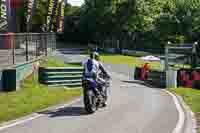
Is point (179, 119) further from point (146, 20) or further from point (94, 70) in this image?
point (146, 20)

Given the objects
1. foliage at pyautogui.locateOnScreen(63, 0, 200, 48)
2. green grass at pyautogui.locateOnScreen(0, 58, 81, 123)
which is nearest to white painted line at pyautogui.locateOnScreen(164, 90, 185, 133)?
green grass at pyautogui.locateOnScreen(0, 58, 81, 123)

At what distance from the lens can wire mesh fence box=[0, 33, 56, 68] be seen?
21.6 m

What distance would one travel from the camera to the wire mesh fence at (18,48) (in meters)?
21.6

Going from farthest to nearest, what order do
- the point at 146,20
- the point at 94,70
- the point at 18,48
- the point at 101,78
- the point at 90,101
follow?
the point at 146,20, the point at 18,48, the point at 101,78, the point at 94,70, the point at 90,101

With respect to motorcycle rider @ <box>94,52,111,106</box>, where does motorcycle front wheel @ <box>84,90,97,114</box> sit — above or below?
below

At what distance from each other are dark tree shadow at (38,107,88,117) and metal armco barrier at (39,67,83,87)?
275 inches

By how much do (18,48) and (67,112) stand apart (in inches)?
304

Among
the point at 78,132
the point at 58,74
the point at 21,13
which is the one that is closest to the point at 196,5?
the point at 21,13

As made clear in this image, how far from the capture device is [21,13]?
143ft

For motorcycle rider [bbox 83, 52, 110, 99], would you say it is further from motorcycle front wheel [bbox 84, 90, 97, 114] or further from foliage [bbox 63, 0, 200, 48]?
foliage [bbox 63, 0, 200, 48]

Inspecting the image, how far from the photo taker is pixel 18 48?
75.7ft

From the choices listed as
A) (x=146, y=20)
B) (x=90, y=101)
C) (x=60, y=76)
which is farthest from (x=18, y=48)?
(x=146, y=20)

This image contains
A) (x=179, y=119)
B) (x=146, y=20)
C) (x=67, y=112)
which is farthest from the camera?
(x=146, y=20)

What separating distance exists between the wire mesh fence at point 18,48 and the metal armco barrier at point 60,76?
3.32 ft
